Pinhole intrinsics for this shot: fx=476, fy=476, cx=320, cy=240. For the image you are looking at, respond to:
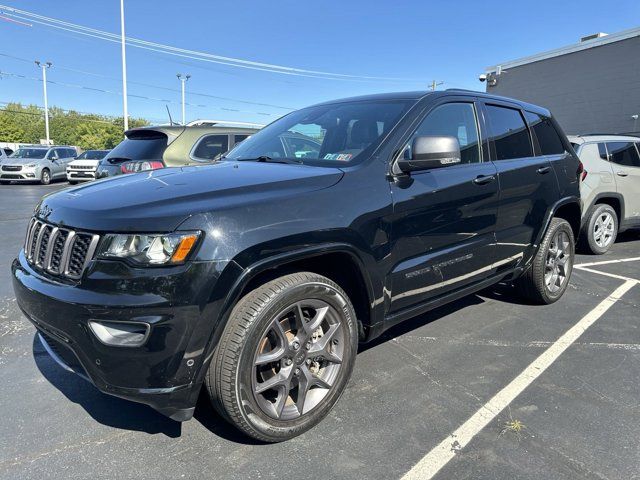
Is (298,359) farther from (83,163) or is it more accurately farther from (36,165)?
(36,165)

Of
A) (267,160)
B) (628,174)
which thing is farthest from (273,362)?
(628,174)

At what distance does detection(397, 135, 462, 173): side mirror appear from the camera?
2.78 meters

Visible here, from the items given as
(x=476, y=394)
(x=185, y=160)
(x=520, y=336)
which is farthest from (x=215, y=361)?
(x=185, y=160)

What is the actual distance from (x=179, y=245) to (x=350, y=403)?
4.92ft

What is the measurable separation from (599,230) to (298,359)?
245 inches

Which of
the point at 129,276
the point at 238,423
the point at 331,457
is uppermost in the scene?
the point at 129,276

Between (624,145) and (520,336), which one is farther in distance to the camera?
(624,145)

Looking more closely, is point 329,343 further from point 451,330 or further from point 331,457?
point 451,330

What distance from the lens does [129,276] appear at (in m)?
1.99

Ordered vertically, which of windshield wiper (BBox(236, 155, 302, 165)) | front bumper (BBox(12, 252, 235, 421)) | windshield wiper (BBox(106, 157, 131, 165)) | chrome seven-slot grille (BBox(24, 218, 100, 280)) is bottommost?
front bumper (BBox(12, 252, 235, 421))

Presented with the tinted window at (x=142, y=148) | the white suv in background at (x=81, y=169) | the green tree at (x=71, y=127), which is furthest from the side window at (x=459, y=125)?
the green tree at (x=71, y=127)

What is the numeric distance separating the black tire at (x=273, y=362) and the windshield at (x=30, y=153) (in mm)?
22453

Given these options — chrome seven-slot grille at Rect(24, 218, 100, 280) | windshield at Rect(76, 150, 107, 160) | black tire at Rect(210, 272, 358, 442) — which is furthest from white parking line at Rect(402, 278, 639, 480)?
windshield at Rect(76, 150, 107, 160)

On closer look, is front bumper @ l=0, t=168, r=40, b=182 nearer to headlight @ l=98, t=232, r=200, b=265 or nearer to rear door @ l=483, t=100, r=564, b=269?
rear door @ l=483, t=100, r=564, b=269
